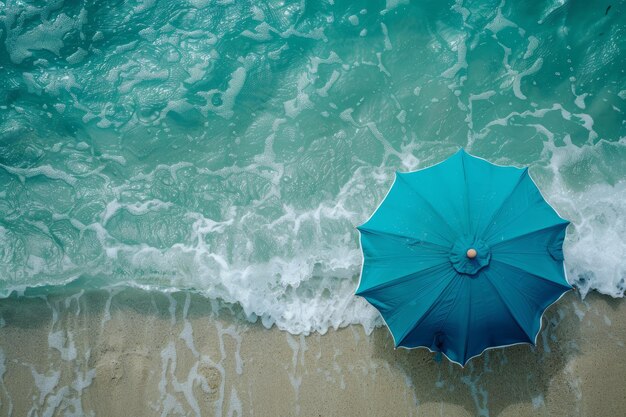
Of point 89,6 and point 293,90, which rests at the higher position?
point 89,6

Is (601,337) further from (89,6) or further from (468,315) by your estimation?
(89,6)

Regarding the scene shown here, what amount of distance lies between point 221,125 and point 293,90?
1.42 metres

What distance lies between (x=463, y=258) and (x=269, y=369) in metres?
3.46

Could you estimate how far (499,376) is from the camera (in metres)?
7.33

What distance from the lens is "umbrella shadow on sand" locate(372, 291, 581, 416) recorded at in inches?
284

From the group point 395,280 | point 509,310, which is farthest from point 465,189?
point 509,310

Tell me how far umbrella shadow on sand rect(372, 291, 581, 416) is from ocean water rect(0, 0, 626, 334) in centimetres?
177

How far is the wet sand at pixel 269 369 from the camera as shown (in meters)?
7.20

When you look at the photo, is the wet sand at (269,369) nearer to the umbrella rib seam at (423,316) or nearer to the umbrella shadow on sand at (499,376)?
the umbrella shadow on sand at (499,376)

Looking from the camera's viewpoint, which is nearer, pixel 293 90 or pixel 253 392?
pixel 253 392

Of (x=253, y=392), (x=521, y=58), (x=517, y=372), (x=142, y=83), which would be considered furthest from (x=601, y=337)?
Result: (x=142, y=83)

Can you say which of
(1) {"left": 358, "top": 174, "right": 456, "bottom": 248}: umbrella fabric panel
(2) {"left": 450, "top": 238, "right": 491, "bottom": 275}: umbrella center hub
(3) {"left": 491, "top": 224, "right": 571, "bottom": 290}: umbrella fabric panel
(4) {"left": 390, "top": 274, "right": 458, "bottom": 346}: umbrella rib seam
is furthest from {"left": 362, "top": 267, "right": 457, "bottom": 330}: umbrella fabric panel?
(3) {"left": 491, "top": 224, "right": 571, "bottom": 290}: umbrella fabric panel

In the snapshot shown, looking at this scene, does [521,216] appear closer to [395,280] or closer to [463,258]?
[463,258]

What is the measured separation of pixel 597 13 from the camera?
835 cm
